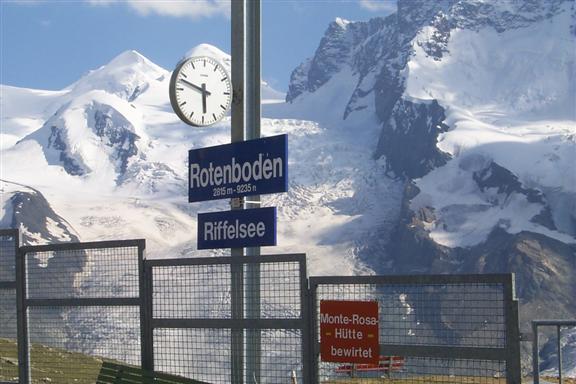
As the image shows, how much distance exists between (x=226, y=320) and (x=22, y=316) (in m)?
4.00

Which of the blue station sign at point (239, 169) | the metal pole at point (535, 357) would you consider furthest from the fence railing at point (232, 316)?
the blue station sign at point (239, 169)

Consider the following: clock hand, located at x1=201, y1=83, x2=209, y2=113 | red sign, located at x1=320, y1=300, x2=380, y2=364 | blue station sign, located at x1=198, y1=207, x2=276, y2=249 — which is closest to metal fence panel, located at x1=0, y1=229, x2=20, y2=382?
blue station sign, located at x1=198, y1=207, x2=276, y2=249

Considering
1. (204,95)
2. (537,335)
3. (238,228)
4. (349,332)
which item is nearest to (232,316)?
(238,228)

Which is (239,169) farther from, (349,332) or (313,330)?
(349,332)

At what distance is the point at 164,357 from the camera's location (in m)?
12.3

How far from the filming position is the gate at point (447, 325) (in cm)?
938

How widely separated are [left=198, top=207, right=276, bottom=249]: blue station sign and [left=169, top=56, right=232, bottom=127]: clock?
1.35 metres

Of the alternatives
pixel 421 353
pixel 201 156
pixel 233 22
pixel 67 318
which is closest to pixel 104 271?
pixel 67 318

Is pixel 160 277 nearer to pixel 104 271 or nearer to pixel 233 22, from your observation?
pixel 104 271

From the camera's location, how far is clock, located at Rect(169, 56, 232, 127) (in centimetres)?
1380

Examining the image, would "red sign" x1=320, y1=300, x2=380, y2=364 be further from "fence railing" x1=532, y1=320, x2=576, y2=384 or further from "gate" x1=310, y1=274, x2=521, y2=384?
"fence railing" x1=532, y1=320, x2=576, y2=384

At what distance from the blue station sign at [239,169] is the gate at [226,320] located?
1.35 meters

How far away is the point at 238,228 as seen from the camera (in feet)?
42.4

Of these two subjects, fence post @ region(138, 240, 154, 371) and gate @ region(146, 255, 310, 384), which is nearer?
gate @ region(146, 255, 310, 384)
